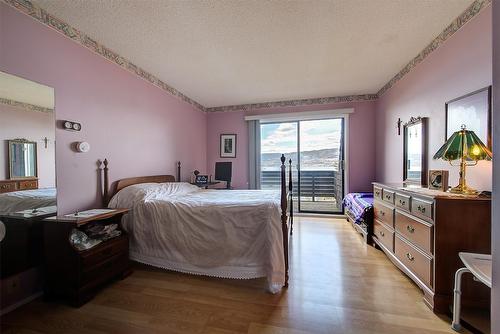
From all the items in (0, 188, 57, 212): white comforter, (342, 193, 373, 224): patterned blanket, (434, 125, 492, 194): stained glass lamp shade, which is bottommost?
(342, 193, 373, 224): patterned blanket

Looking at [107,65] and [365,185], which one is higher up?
[107,65]

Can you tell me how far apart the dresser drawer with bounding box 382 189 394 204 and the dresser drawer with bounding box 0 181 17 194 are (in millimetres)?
3523

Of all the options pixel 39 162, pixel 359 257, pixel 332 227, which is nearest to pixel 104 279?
pixel 39 162

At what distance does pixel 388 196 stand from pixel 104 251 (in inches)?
117

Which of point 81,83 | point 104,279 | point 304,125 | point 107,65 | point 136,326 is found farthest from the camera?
point 304,125

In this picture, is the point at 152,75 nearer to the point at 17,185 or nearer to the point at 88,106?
the point at 88,106

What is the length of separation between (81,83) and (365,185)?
15.0 feet

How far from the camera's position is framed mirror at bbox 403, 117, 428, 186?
2598 mm

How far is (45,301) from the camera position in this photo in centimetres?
188

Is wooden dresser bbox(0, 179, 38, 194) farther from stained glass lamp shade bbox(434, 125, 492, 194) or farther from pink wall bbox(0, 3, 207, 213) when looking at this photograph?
stained glass lamp shade bbox(434, 125, 492, 194)

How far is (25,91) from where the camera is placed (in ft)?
6.09

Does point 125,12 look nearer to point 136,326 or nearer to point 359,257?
point 136,326

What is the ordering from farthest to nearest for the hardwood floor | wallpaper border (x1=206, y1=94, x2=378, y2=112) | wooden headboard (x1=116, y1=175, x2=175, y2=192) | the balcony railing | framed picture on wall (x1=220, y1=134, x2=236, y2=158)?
framed picture on wall (x1=220, y1=134, x2=236, y2=158), the balcony railing, wallpaper border (x1=206, y1=94, x2=378, y2=112), wooden headboard (x1=116, y1=175, x2=175, y2=192), the hardwood floor

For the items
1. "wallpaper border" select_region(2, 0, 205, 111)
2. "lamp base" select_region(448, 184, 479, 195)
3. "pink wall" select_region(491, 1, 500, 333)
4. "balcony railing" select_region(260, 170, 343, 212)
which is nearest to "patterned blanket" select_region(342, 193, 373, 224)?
"balcony railing" select_region(260, 170, 343, 212)
